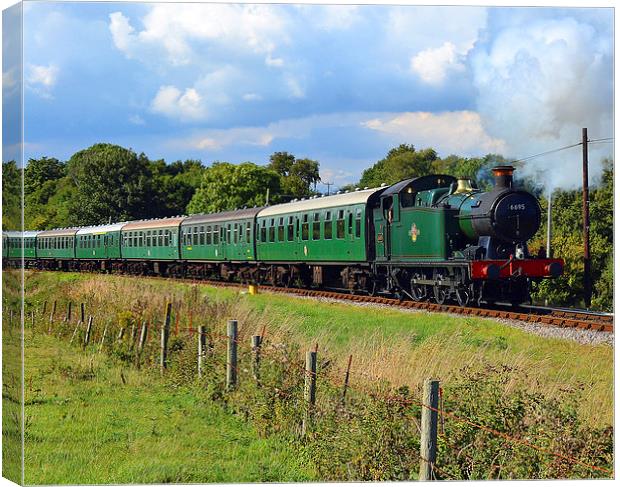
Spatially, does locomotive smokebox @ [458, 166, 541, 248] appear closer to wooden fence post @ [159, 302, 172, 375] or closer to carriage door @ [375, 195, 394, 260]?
carriage door @ [375, 195, 394, 260]

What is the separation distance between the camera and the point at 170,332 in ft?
44.8

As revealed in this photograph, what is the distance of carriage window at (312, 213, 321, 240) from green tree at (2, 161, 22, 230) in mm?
14389

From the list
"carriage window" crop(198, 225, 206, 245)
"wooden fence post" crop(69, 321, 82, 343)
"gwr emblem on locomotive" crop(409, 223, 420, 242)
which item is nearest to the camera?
"wooden fence post" crop(69, 321, 82, 343)

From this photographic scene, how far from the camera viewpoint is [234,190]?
81.3 feet

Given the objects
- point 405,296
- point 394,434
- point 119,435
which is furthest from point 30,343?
point 405,296

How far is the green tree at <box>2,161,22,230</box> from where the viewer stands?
807cm

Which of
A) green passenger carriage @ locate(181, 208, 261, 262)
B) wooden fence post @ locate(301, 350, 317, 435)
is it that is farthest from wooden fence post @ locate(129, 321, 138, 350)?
green passenger carriage @ locate(181, 208, 261, 262)

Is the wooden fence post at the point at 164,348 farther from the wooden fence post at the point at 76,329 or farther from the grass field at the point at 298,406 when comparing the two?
the wooden fence post at the point at 76,329

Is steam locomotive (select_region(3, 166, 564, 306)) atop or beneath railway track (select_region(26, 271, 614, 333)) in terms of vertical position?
atop

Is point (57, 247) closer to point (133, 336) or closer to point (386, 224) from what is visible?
point (133, 336)

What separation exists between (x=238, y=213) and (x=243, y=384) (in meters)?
18.2

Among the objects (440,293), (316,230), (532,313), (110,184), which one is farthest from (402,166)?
(316,230)

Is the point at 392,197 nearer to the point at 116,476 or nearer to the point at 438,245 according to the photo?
the point at 438,245

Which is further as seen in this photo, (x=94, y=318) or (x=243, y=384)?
(x=94, y=318)
